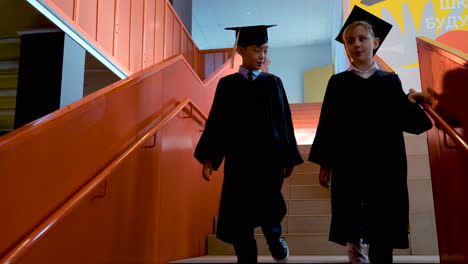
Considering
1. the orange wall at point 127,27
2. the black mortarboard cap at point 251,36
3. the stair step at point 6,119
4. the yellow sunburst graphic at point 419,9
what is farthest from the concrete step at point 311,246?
the stair step at point 6,119

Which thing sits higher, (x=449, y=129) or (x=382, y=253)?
(x=449, y=129)

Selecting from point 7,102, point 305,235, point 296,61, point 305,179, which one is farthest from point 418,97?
point 296,61

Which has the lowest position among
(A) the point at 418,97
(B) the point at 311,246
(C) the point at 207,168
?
(B) the point at 311,246

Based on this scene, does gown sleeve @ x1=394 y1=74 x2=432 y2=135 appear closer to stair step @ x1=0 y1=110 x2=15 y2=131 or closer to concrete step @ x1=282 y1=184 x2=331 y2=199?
concrete step @ x1=282 y1=184 x2=331 y2=199

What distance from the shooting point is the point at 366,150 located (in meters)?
2.54

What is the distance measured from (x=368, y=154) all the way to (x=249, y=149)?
645mm

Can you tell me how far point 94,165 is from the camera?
2.29m

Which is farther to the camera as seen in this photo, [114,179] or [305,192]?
[305,192]

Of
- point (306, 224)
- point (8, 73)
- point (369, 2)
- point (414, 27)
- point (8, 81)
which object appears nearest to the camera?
point (306, 224)

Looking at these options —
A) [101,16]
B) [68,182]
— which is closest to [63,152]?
[68,182]

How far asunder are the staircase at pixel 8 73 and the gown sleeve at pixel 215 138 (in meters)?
3.69

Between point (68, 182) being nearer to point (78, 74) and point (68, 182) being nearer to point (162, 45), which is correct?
point (78, 74)

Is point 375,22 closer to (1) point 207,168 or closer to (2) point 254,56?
(2) point 254,56

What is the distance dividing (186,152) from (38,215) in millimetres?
1948
